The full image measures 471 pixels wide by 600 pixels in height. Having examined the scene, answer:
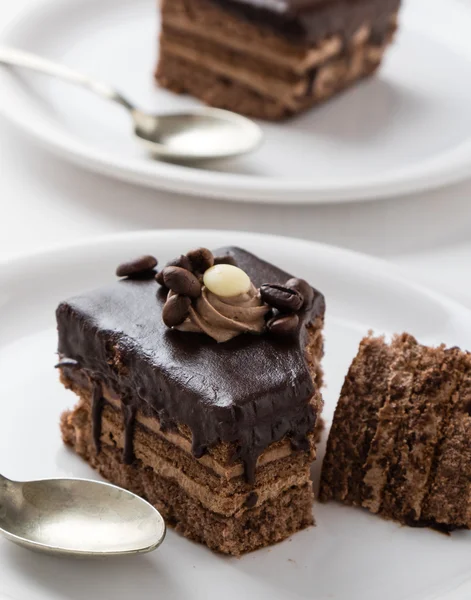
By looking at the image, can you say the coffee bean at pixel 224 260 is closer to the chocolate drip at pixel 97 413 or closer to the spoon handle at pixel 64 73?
the chocolate drip at pixel 97 413

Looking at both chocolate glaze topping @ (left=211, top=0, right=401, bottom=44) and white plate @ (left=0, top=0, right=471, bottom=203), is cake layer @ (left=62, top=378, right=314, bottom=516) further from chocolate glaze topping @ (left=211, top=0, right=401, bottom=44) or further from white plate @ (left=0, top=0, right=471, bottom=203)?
chocolate glaze topping @ (left=211, top=0, right=401, bottom=44)

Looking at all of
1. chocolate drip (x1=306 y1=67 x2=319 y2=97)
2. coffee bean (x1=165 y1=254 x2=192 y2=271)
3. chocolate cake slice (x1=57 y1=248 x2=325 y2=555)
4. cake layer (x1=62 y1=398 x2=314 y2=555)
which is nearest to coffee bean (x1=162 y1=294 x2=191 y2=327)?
chocolate cake slice (x1=57 y1=248 x2=325 y2=555)

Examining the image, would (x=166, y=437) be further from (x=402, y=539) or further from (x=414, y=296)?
(x=414, y=296)

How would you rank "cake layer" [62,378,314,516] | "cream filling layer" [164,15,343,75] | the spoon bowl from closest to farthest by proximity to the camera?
"cake layer" [62,378,314,516] < the spoon bowl < "cream filling layer" [164,15,343,75]

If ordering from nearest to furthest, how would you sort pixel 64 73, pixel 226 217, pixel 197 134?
pixel 226 217, pixel 197 134, pixel 64 73

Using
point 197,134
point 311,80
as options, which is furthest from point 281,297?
point 311,80

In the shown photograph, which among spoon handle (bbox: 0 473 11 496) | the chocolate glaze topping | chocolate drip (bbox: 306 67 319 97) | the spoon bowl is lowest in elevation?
spoon handle (bbox: 0 473 11 496)

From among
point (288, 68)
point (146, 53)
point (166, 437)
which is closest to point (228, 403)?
point (166, 437)

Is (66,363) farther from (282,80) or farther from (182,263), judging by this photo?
(282,80)
